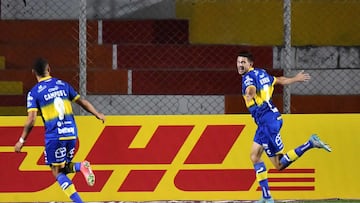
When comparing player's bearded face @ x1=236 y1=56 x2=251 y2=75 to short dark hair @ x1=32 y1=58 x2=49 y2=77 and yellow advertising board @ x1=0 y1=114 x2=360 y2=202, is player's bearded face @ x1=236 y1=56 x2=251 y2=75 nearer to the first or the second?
yellow advertising board @ x1=0 y1=114 x2=360 y2=202

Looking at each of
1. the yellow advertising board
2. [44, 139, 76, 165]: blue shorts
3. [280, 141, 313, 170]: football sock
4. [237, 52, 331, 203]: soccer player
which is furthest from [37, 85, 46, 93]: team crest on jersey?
[280, 141, 313, 170]: football sock

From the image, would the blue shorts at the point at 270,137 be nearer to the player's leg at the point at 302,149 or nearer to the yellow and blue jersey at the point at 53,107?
the player's leg at the point at 302,149

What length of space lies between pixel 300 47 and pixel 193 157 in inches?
164

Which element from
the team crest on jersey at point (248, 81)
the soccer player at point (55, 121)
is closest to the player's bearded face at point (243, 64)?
the team crest on jersey at point (248, 81)

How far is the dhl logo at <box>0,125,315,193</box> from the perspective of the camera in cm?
1117

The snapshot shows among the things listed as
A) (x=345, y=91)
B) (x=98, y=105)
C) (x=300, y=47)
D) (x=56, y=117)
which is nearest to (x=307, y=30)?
(x=300, y=47)

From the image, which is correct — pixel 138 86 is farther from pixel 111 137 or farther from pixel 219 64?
pixel 111 137

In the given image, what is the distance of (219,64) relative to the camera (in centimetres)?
1445

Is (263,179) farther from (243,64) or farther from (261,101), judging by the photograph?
(243,64)

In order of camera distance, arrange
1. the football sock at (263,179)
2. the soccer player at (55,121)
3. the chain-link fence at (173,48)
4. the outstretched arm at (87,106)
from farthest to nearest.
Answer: the chain-link fence at (173,48) < the football sock at (263,179) < the outstretched arm at (87,106) < the soccer player at (55,121)

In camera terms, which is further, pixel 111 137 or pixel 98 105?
pixel 98 105

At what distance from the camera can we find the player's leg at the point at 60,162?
9.91 m

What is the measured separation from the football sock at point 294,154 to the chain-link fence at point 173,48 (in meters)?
2.94

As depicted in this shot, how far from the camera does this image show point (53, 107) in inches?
392
